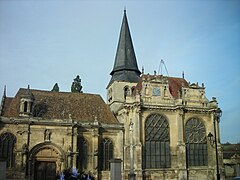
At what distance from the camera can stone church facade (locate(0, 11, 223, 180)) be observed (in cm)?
3072

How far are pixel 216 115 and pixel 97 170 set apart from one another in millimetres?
16611

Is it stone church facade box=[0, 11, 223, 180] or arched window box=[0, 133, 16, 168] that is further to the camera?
stone church facade box=[0, 11, 223, 180]

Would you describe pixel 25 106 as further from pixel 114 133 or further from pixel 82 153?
pixel 114 133

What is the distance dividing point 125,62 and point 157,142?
44.8 feet

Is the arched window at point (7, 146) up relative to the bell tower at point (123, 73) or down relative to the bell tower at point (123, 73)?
down

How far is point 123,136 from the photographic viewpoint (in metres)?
34.4

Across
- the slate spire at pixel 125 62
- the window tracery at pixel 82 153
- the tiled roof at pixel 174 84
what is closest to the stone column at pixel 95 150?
the window tracery at pixel 82 153

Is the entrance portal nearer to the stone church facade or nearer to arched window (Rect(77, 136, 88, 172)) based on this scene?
the stone church facade

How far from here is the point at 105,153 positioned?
33844 mm

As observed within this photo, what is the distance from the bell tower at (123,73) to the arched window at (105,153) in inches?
243

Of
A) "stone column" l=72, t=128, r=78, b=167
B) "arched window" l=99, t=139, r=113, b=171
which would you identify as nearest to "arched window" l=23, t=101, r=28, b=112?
"stone column" l=72, t=128, r=78, b=167

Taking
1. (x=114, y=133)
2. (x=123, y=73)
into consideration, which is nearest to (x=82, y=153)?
(x=114, y=133)

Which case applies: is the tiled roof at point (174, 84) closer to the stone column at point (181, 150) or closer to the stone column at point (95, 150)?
the stone column at point (181, 150)

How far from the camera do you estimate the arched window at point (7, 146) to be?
98.3ft
